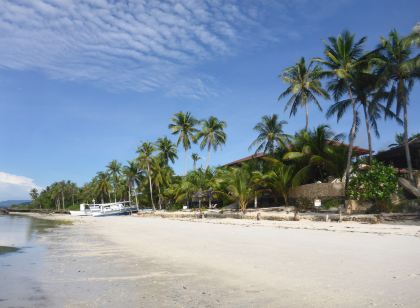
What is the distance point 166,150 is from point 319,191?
34.9 meters

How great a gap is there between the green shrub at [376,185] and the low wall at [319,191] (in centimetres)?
276

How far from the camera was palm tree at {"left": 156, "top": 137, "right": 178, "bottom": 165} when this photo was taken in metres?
56.1

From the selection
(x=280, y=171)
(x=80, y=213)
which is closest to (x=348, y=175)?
(x=280, y=171)

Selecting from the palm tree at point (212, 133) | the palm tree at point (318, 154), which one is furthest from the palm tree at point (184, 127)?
the palm tree at point (318, 154)

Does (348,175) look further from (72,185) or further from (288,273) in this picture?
(72,185)

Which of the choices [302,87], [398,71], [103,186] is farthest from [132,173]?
[398,71]

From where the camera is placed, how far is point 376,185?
63.1 ft

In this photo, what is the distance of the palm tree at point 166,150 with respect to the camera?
184ft

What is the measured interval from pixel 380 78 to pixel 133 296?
21.5 meters

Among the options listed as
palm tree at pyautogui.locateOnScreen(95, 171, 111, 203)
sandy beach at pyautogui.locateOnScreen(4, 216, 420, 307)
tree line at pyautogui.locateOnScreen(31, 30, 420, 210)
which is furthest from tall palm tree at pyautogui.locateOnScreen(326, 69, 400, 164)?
palm tree at pyautogui.locateOnScreen(95, 171, 111, 203)

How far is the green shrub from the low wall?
2.76 metres

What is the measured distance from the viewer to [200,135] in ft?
159

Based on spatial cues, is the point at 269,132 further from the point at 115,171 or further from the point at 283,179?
the point at 115,171

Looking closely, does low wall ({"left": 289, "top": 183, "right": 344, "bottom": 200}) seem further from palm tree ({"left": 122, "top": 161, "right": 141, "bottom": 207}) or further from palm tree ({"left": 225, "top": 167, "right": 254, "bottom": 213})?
palm tree ({"left": 122, "top": 161, "right": 141, "bottom": 207})
